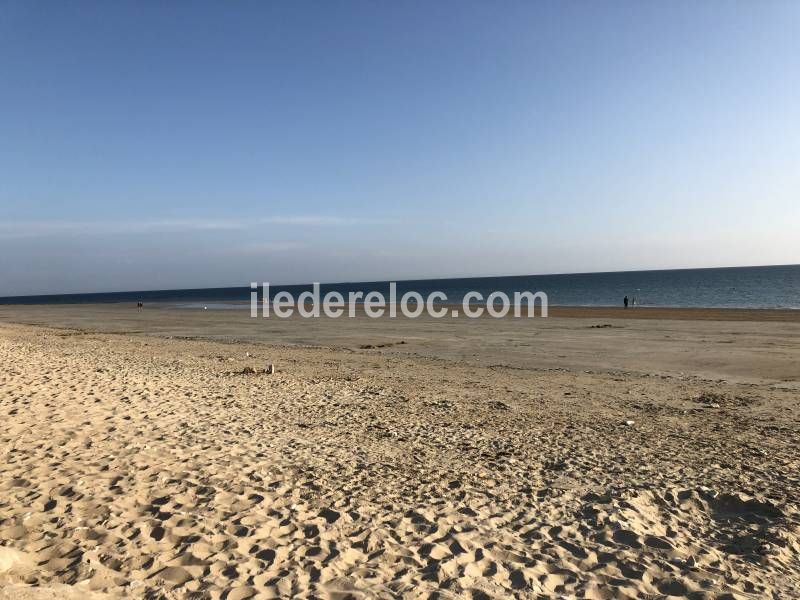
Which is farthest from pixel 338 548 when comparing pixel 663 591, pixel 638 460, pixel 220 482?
pixel 638 460

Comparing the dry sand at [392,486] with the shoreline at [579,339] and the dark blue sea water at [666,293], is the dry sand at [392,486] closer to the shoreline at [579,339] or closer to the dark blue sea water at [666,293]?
the shoreline at [579,339]

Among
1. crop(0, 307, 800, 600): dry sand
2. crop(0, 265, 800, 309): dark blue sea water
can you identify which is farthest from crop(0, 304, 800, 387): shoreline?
crop(0, 265, 800, 309): dark blue sea water

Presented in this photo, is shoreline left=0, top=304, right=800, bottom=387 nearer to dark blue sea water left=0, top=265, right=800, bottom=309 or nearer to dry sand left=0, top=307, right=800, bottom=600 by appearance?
dry sand left=0, top=307, right=800, bottom=600

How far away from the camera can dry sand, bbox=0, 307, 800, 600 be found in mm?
4602

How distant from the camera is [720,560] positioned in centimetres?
505

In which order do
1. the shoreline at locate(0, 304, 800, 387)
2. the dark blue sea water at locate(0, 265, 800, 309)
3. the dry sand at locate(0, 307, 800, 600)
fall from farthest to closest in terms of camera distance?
the dark blue sea water at locate(0, 265, 800, 309), the shoreline at locate(0, 304, 800, 387), the dry sand at locate(0, 307, 800, 600)

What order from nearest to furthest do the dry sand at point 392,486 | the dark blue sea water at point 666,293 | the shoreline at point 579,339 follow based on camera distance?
the dry sand at point 392,486, the shoreline at point 579,339, the dark blue sea water at point 666,293

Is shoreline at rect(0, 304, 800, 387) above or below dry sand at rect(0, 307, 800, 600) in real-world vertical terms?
below

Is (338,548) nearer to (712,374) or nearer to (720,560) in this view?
(720,560)

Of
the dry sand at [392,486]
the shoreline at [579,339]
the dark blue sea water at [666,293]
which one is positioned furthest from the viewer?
the dark blue sea water at [666,293]

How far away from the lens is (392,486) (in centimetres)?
661

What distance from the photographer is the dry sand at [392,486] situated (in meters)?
4.60

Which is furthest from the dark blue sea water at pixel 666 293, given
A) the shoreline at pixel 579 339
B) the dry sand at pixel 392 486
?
the dry sand at pixel 392 486

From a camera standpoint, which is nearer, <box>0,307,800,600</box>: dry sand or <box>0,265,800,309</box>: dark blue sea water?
<box>0,307,800,600</box>: dry sand
